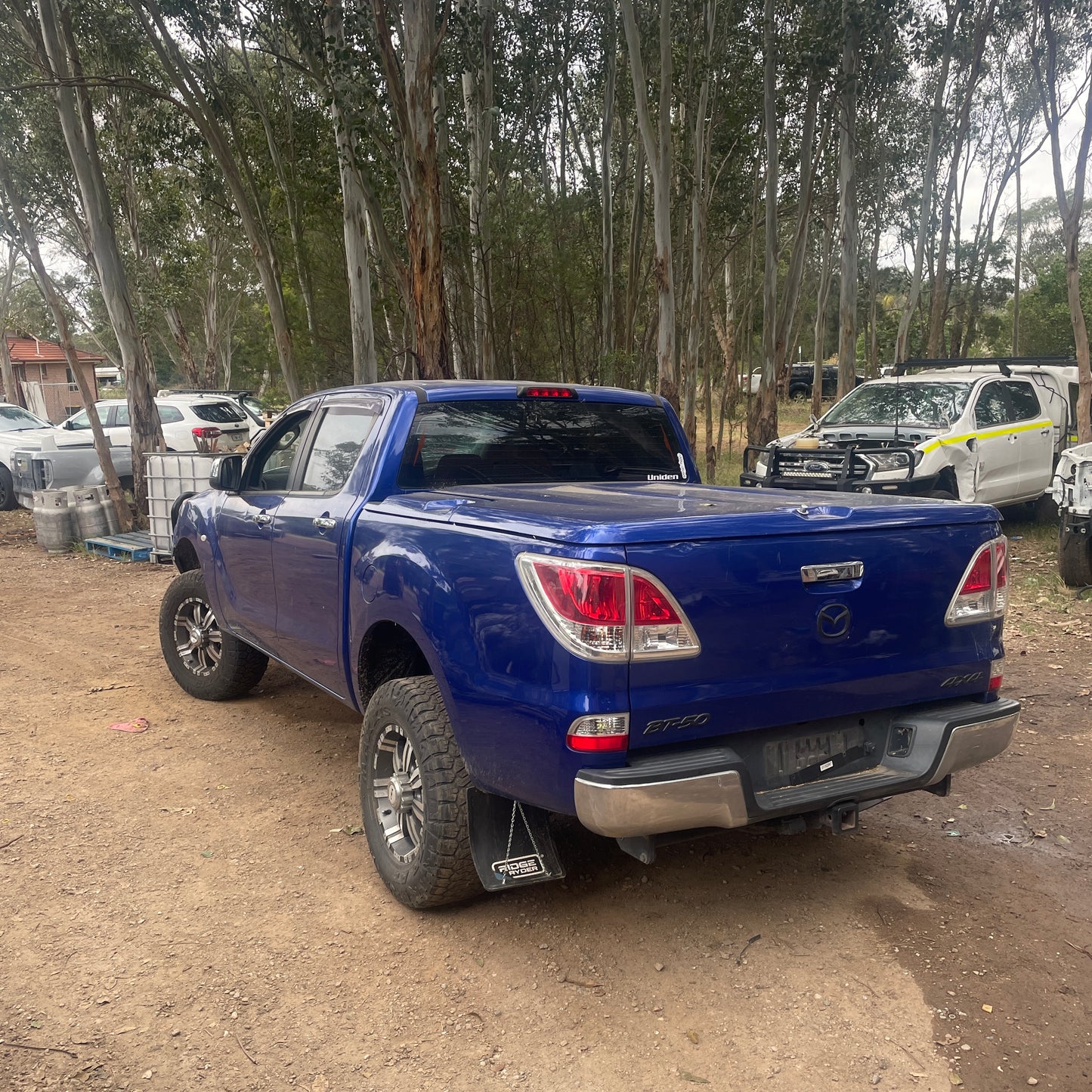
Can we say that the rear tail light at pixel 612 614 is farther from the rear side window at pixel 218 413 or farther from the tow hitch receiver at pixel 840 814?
the rear side window at pixel 218 413

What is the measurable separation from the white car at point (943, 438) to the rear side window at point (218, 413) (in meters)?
10.5

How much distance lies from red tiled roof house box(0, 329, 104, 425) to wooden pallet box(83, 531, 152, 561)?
42.6 meters

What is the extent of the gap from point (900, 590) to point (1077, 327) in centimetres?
1161

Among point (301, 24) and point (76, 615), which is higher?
point (301, 24)

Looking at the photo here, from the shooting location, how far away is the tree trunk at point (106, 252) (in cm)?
1258

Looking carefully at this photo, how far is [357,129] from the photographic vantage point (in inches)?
478

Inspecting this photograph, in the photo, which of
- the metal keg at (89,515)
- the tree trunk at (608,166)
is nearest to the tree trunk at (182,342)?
the tree trunk at (608,166)

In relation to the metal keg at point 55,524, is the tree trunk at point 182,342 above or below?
above

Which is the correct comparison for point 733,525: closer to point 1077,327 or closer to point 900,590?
point 900,590

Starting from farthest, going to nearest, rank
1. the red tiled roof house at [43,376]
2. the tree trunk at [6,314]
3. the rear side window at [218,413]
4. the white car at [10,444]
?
the red tiled roof house at [43,376]
the tree trunk at [6,314]
the rear side window at [218,413]
the white car at [10,444]

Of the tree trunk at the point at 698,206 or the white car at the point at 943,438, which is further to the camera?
the tree trunk at the point at 698,206

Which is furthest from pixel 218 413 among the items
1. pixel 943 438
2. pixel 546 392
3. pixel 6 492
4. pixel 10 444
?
pixel 546 392

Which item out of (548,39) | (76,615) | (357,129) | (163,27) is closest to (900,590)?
(76,615)

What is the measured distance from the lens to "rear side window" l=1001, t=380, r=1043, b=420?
11.6m
